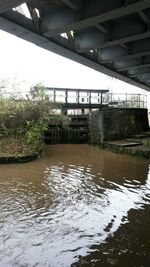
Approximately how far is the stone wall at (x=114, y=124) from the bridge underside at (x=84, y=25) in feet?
15.0

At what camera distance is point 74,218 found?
600 cm

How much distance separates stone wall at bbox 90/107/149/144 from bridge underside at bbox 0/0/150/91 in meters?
4.57

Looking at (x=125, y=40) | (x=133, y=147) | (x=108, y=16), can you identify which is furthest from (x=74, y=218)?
(x=133, y=147)

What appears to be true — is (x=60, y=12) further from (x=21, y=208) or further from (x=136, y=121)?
(x=136, y=121)

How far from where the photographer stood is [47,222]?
573cm

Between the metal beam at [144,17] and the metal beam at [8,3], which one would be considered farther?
the metal beam at [144,17]

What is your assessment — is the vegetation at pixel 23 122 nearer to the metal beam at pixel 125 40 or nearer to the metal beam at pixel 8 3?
the metal beam at pixel 125 40

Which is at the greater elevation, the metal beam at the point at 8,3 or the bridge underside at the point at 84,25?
the bridge underside at the point at 84,25

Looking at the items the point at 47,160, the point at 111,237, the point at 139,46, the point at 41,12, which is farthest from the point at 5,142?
the point at 111,237

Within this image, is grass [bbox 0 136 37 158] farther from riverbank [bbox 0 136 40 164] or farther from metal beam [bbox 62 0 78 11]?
metal beam [bbox 62 0 78 11]

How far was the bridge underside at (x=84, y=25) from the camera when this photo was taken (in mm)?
9445

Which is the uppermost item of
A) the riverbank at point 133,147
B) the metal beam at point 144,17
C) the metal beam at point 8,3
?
the metal beam at point 144,17

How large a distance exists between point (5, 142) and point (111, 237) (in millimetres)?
10155

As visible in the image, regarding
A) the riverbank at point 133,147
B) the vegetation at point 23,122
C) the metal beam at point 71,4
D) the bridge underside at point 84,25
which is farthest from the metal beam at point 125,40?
the riverbank at point 133,147
